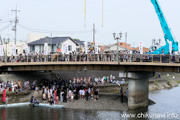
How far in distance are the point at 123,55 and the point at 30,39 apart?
4754cm

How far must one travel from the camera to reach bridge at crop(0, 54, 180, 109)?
105 feet

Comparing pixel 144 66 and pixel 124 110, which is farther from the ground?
pixel 144 66

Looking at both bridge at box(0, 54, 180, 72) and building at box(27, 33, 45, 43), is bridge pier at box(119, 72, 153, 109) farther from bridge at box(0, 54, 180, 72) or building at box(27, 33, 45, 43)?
building at box(27, 33, 45, 43)

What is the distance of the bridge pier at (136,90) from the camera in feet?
112

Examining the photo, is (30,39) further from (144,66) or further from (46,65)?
(144,66)

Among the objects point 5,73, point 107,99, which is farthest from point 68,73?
point 107,99

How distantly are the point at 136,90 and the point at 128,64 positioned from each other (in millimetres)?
4079

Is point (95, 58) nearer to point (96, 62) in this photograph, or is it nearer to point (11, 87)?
point (96, 62)

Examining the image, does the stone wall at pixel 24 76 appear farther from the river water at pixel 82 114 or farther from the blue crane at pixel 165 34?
the blue crane at pixel 165 34

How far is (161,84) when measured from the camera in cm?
6066

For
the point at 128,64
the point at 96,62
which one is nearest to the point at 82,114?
the point at 96,62

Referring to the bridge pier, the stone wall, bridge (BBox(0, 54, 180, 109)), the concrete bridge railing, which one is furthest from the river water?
the stone wall

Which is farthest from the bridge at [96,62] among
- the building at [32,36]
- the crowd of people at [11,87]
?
the building at [32,36]

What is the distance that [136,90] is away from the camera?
114ft
